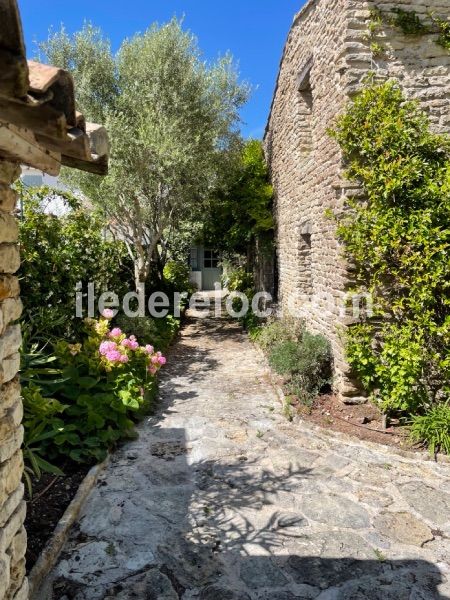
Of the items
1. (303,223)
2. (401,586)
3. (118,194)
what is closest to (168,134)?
(118,194)

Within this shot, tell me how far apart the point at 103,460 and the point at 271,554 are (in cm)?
202

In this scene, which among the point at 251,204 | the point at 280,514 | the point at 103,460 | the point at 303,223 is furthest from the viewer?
the point at 251,204

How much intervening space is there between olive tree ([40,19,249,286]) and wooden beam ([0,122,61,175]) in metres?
6.87

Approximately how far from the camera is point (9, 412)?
6.83 ft

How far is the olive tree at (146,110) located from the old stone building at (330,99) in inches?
79.4

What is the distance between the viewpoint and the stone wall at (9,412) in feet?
6.52

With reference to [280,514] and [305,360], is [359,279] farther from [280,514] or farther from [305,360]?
[280,514]

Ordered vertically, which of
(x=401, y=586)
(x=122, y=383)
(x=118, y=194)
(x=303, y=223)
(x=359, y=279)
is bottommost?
Answer: (x=401, y=586)

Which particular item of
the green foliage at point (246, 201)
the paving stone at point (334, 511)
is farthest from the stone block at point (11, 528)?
the green foliage at point (246, 201)

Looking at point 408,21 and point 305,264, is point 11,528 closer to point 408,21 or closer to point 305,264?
point 408,21

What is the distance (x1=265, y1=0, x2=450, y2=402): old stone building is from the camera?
5.28m

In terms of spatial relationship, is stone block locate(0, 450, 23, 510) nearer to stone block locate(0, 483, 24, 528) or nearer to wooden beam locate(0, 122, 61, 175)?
stone block locate(0, 483, 24, 528)

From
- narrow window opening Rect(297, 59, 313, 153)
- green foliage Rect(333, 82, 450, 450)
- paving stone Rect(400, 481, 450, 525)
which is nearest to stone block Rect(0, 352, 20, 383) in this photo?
paving stone Rect(400, 481, 450, 525)

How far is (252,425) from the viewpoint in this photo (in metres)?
5.51
